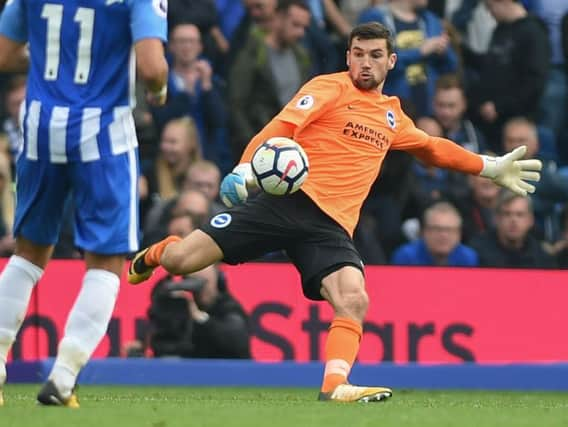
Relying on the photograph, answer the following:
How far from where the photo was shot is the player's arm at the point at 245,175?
879 cm

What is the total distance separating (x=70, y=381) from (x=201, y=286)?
4434 mm

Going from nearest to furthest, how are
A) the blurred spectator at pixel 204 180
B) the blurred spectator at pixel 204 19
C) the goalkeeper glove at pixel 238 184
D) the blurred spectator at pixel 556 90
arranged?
the goalkeeper glove at pixel 238 184 → the blurred spectator at pixel 204 180 → the blurred spectator at pixel 204 19 → the blurred spectator at pixel 556 90

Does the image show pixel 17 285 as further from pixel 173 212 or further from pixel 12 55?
pixel 173 212

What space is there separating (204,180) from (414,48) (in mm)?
2349

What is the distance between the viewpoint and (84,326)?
7.71 m

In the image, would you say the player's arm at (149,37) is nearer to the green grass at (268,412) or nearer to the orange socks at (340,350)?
the green grass at (268,412)

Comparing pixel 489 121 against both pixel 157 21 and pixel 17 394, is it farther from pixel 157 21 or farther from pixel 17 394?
pixel 157 21

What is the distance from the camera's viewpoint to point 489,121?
14.9 meters

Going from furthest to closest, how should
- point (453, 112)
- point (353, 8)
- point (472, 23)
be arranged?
point (472, 23), point (353, 8), point (453, 112)

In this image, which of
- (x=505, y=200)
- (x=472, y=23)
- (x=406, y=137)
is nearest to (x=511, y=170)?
(x=406, y=137)

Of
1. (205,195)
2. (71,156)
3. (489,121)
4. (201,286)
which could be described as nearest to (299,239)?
(71,156)

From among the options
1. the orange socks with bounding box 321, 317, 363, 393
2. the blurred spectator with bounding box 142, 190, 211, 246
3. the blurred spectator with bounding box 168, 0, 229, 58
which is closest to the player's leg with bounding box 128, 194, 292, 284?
the orange socks with bounding box 321, 317, 363, 393

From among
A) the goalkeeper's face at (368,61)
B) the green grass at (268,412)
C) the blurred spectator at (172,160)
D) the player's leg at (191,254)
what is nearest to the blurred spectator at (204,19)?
the blurred spectator at (172,160)

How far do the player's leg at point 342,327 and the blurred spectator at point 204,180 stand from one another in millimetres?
4249
